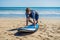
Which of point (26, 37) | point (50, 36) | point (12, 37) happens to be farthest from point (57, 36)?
point (12, 37)

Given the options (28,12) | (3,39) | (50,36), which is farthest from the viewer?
(28,12)

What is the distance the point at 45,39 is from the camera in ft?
24.8

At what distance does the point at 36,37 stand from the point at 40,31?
4.00 feet

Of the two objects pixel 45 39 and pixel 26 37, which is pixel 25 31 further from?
pixel 45 39

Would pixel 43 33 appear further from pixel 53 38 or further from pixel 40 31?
pixel 53 38

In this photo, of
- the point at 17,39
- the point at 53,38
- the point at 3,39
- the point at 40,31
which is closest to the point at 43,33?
the point at 40,31

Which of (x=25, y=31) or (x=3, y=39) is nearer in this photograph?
(x=3, y=39)

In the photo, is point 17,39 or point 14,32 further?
point 14,32

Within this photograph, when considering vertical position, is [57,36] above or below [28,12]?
below

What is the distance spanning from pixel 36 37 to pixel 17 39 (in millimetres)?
942

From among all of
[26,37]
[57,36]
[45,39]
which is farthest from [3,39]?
[57,36]

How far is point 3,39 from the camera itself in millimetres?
7527

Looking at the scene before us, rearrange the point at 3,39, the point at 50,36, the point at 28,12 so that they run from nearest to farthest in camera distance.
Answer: the point at 3,39
the point at 50,36
the point at 28,12

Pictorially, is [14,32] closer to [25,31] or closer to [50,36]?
[25,31]
